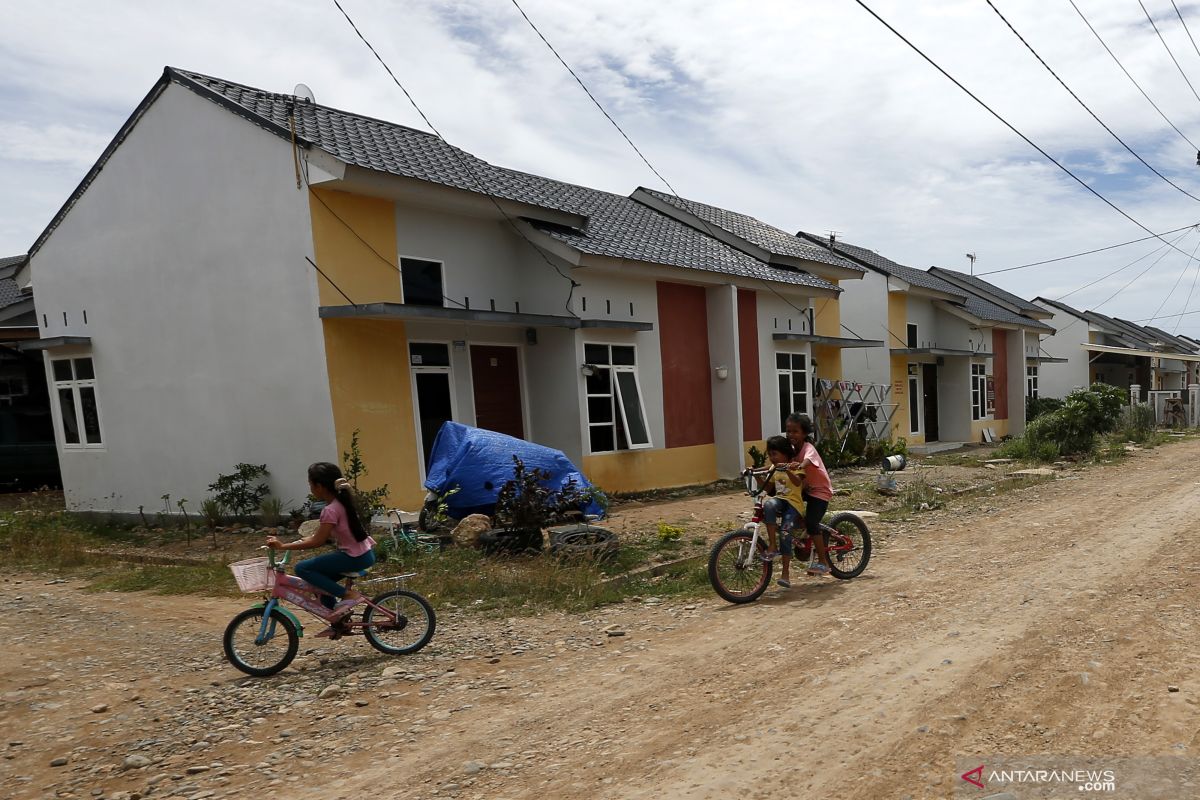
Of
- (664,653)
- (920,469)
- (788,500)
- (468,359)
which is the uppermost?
(468,359)

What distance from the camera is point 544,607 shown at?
22.1 feet

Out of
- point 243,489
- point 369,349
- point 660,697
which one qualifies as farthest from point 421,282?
point 660,697

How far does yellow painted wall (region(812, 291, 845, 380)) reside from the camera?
1984 centimetres

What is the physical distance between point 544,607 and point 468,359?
636 centimetres

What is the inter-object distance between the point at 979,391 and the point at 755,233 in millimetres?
12111

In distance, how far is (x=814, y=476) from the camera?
268 inches

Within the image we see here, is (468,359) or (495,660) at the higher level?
(468,359)

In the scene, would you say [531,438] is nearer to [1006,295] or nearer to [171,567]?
[171,567]

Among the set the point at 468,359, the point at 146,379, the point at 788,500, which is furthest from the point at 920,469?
the point at 146,379

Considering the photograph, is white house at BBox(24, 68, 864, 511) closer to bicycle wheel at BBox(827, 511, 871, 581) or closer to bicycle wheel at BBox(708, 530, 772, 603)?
bicycle wheel at BBox(708, 530, 772, 603)

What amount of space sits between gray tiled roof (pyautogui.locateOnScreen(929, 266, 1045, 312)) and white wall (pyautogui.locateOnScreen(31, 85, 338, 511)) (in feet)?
101

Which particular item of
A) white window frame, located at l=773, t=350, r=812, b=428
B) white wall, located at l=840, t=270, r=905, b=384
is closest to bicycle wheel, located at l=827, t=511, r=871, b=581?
white window frame, located at l=773, t=350, r=812, b=428

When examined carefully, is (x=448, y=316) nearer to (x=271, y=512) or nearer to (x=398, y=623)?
(x=271, y=512)

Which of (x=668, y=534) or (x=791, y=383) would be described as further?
(x=791, y=383)
